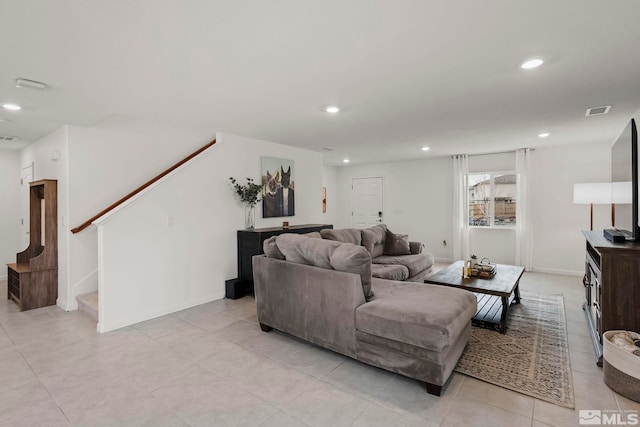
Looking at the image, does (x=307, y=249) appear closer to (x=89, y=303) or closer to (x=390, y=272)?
(x=390, y=272)

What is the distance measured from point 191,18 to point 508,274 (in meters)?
4.04

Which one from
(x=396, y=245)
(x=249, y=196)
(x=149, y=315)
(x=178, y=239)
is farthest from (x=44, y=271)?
(x=396, y=245)

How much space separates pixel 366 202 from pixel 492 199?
292cm

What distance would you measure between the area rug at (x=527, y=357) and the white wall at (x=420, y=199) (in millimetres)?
3517

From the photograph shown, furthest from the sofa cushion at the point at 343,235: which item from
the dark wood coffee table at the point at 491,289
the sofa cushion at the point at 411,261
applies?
the dark wood coffee table at the point at 491,289

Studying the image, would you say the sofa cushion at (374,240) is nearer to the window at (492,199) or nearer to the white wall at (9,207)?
the window at (492,199)

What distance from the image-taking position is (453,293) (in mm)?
2584

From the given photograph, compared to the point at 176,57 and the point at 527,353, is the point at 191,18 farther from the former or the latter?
the point at 527,353

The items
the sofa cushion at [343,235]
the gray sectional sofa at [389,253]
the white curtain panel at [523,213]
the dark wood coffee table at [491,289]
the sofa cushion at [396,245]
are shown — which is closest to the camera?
the dark wood coffee table at [491,289]

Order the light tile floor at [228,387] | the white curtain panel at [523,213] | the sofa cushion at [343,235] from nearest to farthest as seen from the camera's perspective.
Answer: the light tile floor at [228,387]
the sofa cushion at [343,235]
the white curtain panel at [523,213]

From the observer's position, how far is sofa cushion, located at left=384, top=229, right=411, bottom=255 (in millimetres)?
5262

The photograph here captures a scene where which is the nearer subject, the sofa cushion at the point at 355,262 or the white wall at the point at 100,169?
the sofa cushion at the point at 355,262

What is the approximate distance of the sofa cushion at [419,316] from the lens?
6.72 ft

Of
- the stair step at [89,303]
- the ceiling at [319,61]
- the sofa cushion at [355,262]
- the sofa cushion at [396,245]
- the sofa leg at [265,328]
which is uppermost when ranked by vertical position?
the ceiling at [319,61]
